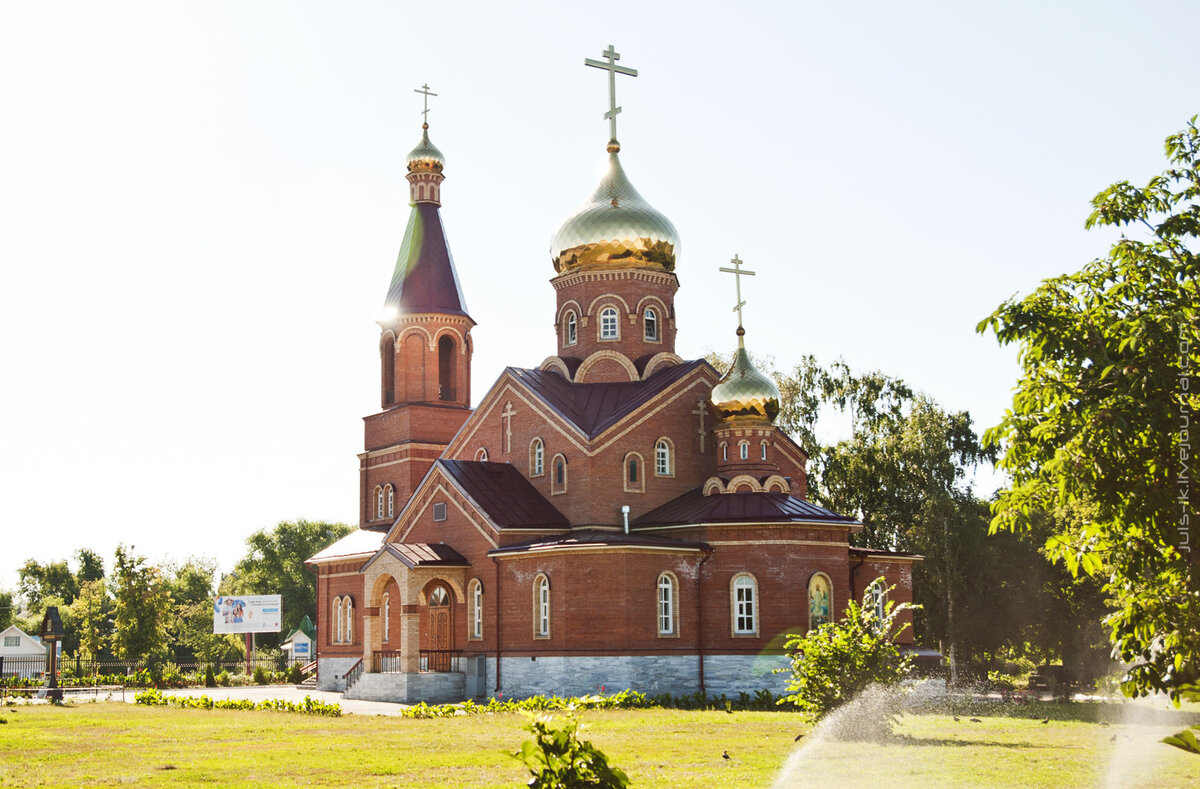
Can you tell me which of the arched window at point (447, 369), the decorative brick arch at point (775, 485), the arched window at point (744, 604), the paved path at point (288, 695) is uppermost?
the arched window at point (447, 369)

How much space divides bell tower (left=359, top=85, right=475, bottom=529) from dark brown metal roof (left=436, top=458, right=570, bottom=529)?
6.17 meters

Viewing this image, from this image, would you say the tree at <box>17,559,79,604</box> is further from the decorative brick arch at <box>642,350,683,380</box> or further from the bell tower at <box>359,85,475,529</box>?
the decorative brick arch at <box>642,350,683,380</box>

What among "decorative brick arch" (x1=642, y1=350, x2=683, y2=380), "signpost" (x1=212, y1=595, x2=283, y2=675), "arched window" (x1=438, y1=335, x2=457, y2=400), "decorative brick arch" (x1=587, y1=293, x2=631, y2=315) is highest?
"decorative brick arch" (x1=587, y1=293, x2=631, y2=315)

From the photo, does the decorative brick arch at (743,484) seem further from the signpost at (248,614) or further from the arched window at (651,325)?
the signpost at (248,614)

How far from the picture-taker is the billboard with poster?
45.3m

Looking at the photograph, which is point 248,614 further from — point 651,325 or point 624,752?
point 624,752

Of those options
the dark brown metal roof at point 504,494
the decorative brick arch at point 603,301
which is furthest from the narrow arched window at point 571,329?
the dark brown metal roof at point 504,494

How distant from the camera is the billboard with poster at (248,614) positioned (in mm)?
45312

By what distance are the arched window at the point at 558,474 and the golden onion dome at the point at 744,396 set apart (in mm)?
4191

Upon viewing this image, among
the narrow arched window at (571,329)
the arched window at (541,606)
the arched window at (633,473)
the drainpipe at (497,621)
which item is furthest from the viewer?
the narrow arched window at (571,329)

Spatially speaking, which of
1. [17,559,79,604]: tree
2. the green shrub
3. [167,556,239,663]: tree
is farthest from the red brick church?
[17,559,79,604]: tree

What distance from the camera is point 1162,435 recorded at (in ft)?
26.9

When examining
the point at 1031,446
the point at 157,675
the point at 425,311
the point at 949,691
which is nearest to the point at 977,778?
the point at 1031,446

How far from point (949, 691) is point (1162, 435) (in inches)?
955
